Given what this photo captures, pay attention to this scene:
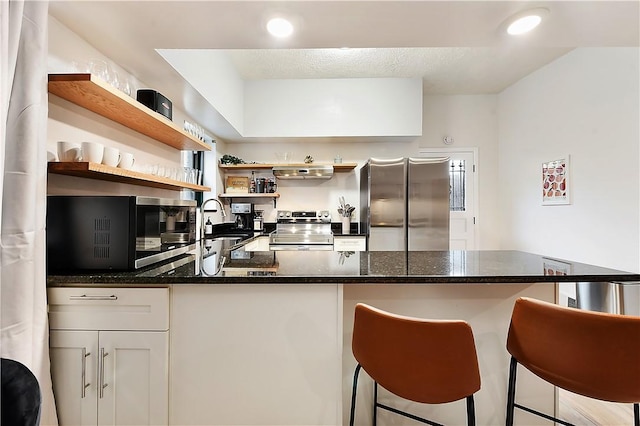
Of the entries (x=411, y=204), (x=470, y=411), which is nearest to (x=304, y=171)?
(x=411, y=204)

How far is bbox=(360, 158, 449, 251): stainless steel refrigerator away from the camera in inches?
131

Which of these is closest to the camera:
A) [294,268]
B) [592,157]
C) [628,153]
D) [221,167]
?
[294,268]

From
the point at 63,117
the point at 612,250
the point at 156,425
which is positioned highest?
the point at 63,117

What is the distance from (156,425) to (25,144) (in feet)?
3.99

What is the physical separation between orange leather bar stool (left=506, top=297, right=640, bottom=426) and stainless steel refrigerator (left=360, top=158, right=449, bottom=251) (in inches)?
89.8

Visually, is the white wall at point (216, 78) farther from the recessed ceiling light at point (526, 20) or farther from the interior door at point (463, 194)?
Result: the interior door at point (463, 194)

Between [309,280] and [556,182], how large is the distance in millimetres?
3461

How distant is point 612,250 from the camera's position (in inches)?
104

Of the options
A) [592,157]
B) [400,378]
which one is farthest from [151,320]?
[592,157]

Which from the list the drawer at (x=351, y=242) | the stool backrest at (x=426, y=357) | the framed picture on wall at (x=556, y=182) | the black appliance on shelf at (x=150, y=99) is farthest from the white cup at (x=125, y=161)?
the framed picture on wall at (x=556, y=182)

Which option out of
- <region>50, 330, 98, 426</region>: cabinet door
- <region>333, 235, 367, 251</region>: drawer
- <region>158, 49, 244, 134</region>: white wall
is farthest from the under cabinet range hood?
<region>50, 330, 98, 426</region>: cabinet door

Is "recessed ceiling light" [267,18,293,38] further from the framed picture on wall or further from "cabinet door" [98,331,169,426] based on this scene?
the framed picture on wall

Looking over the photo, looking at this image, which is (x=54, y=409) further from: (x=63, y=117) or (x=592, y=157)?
(x=592, y=157)

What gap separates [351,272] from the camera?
49.9 inches
